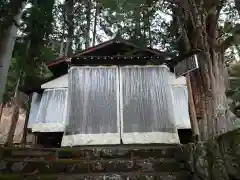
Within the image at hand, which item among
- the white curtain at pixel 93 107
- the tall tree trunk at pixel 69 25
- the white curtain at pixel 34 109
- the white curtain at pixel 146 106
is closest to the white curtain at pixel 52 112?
the white curtain at pixel 34 109

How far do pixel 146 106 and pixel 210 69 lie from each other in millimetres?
3023

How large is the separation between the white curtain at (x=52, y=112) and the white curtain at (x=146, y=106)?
5.89ft

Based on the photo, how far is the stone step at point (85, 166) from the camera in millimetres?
4312

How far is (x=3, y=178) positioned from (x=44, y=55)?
4882 millimetres

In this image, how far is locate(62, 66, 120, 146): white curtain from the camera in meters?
6.77

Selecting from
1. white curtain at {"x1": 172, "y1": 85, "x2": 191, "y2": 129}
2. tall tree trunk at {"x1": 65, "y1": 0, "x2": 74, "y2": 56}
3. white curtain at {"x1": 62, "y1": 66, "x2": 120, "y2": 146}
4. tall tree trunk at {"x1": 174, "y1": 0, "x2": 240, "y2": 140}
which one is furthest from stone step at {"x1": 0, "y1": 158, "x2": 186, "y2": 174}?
tall tree trunk at {"x1": 65, "y1": 0, "x2": 74, "y2": 56}

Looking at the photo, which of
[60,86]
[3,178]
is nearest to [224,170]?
[3,178]

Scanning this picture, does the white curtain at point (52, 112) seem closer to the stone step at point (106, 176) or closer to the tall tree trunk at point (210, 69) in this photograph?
the stone step at point (106, 176)

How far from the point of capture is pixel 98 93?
7246 mm

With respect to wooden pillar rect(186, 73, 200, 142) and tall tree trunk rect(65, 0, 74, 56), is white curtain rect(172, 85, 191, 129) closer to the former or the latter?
wooden pillar rect(186, 73, 200, 142)

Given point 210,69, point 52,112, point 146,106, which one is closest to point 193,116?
point 146,106

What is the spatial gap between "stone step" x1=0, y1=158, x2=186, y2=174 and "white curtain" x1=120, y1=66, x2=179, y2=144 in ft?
7.67

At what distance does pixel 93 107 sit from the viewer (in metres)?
7.08

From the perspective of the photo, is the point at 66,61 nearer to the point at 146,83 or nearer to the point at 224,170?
the point at 146,83
